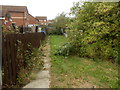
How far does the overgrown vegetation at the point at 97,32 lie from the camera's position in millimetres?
5641

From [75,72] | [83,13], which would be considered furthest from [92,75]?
[83,13]

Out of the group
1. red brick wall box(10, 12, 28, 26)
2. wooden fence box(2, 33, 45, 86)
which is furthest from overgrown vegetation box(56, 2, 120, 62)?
red brick wall box(10, 12, 28, 26)

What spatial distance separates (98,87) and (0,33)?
275 centimetres

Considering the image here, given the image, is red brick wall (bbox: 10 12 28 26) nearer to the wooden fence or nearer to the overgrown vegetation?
the overgrown vegetation

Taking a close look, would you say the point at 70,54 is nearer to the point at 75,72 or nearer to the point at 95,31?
the point at 95,31

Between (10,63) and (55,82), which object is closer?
(10,63)

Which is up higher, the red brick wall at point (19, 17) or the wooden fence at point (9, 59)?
the red brick wall at point (19, 17)

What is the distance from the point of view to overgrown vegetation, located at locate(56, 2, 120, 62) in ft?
18.5

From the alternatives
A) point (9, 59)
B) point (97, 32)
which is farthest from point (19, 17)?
point (9, 59)

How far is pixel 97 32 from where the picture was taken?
18.9 ft

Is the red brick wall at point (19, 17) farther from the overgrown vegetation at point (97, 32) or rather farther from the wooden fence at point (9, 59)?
the wooden fence at point (9, 59)

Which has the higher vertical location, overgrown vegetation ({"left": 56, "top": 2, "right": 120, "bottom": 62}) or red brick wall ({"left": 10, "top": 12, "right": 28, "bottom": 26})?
red brick wall ({"left": 10, "top": 12, "right": 28, "bottom": 26})

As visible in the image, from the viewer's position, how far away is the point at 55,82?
344 cm

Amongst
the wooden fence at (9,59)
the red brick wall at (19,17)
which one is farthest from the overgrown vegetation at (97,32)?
the red brick wall at (19,17)
